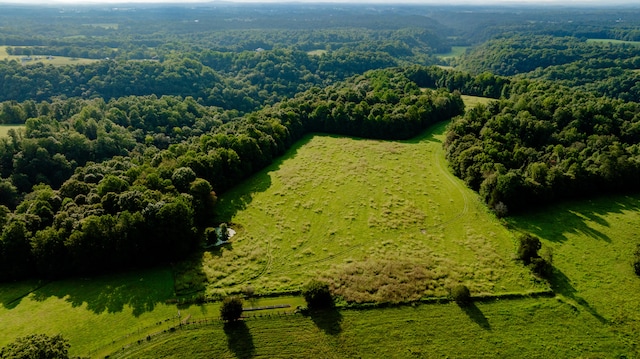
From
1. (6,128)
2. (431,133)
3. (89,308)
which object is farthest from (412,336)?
(6,128)

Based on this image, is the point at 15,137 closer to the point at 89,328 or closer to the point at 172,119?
the point at 172,119

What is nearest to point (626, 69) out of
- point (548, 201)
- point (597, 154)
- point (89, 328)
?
point (597, 154)

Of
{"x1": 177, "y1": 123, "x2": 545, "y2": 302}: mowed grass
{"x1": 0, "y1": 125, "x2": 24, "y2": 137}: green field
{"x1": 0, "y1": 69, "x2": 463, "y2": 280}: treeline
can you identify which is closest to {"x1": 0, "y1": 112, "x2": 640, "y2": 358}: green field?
{"x1": 177, "y1": 123, "x2": 545, "y2": 302}: mowed grass

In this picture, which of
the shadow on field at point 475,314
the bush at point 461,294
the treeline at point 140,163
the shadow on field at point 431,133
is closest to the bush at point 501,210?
the bush at point 461,294

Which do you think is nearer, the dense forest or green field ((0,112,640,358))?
green field ((0,112,640,358))

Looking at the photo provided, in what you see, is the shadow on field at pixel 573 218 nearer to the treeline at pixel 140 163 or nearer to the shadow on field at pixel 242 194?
the treeline at pixel 140 163

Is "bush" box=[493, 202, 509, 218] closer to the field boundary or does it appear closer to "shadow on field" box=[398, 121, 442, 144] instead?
the field boundary
